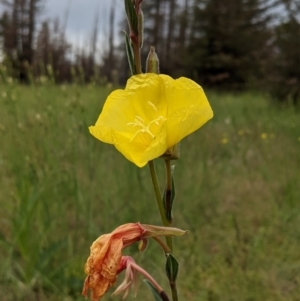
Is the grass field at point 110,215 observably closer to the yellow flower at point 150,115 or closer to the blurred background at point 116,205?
the blurred background at point 116,205

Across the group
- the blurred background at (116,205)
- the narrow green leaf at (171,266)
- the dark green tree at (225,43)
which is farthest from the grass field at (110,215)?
the dark green tree at (225,43)

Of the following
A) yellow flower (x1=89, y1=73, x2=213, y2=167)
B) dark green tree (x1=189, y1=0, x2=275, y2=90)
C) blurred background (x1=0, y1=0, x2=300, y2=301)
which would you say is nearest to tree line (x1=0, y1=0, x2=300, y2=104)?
dark green tree (x1=189, y1=0, x2=275, y2=90)

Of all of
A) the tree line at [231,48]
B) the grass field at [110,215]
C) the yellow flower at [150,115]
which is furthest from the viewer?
the tree line at [231,48]

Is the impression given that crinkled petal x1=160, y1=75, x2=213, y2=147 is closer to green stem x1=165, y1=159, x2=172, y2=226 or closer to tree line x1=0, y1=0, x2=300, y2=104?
green stem x1=165, y1=159, x2=172, y2=226

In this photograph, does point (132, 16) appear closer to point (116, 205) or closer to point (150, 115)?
point (150, 115)

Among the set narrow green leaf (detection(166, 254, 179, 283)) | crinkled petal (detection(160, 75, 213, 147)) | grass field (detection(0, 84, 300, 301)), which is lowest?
grass field (detection(0, 84, 300, 301))

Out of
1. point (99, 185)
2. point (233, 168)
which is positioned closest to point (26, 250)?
point (99, 185)
